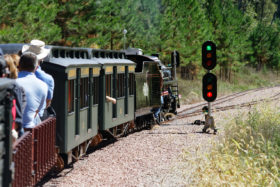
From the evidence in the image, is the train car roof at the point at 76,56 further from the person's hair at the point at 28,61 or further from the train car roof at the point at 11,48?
the person's hair at the point at 28,61

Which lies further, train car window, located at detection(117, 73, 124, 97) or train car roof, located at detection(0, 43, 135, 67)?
train car window, located at detection(117, 73, 124, 97)

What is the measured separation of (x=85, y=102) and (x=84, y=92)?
0.25m

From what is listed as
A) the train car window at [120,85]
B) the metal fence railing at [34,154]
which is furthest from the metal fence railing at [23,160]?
the train car window at [120,85]

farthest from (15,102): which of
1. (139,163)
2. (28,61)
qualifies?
(139,163)

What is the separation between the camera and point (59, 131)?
364 inches

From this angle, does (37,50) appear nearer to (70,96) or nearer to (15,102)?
(70,96)

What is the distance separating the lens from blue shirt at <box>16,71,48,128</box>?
22.6 feet

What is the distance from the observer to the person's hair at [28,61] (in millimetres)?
6543

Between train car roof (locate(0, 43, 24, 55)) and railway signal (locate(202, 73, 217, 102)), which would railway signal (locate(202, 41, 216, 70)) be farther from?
train car roof (locate(0, 43, 24, 55))

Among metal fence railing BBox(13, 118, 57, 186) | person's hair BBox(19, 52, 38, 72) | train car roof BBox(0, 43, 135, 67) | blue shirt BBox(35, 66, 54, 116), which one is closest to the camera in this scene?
metal fence railing BBox(13, 118, 57, 186)

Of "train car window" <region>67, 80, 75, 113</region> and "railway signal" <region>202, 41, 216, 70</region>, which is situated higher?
"railway signal" <region>202, 41, 216, 70</region>

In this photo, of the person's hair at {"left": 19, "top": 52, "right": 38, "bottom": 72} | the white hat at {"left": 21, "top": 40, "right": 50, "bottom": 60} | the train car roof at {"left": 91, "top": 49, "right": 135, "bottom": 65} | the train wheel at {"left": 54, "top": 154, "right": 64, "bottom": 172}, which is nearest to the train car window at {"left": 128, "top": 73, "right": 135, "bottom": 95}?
the train car roof at {"left": 91, "top": 49, "right": 135, "bottom": 65}

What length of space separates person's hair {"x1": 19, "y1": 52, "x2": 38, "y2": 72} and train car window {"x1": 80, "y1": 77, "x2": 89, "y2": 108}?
3638 millimetres

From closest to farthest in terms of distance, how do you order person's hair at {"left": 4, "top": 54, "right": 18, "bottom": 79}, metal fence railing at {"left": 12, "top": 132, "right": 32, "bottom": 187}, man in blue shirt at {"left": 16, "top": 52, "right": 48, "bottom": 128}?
metal fence railing at {"left": 12, "top": 132, "right": 32, "bottom": 187}, person's hair at {"left": 4, "top": 54, "right": 18, "bottom": 79}, man in blue shirt at {"left": 16, "top": 52, "right": 48, "bottom": 128}
